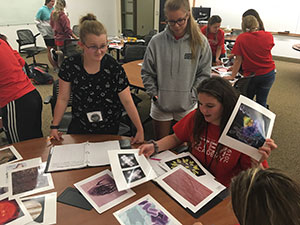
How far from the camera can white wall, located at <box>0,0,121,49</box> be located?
674 cm

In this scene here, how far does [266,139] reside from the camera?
3.61 ft

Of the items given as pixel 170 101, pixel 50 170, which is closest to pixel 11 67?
pixel 50 170

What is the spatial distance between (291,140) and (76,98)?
2.82 meters

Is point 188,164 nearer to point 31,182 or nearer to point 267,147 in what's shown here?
point 267,147

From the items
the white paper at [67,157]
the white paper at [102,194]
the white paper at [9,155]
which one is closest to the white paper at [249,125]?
the white paper at [102,194]

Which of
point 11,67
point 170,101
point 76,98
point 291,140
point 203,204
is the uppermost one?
point 11,67

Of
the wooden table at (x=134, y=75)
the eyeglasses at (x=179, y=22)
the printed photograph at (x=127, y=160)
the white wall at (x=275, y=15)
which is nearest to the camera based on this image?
the printed photograph at (x=127, y=160)

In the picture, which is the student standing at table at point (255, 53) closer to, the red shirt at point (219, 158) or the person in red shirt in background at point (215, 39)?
the person in red shirt in background at point (215, 39)

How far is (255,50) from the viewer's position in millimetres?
2779

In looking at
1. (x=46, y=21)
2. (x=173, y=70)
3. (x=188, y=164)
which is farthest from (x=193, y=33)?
(x=46, y=21)

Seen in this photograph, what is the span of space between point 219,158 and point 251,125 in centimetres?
30

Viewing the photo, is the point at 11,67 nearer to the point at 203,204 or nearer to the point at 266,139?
the point at 203,204

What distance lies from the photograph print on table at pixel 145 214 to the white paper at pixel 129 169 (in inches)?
3.8

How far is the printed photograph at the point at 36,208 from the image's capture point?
1012 millimetres
